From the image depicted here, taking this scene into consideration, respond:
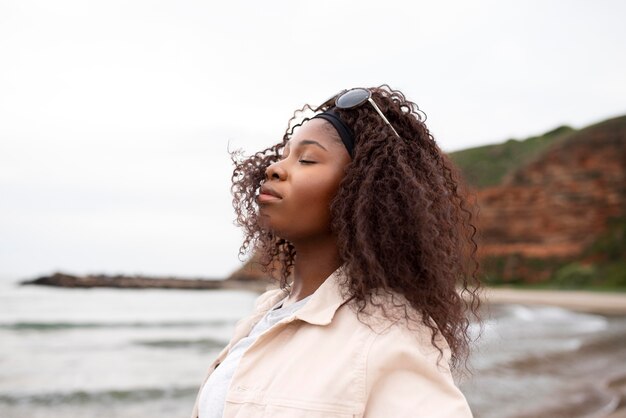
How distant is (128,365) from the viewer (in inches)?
539

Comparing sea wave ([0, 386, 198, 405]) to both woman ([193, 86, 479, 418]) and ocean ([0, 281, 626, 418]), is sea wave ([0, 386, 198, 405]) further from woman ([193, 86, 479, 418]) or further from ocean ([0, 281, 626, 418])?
woman ([193, 86, 479, 418])

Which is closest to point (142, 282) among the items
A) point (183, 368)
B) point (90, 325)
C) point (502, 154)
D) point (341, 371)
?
point (502, 154)

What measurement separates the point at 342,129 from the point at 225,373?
25.0 inches

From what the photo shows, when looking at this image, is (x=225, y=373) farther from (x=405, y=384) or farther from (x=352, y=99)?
(x=352, y=99)

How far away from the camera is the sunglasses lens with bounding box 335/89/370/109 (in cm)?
162

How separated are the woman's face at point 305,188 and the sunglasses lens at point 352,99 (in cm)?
9

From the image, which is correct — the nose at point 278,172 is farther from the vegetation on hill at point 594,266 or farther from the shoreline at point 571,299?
the vegetation on hill at point 594,266

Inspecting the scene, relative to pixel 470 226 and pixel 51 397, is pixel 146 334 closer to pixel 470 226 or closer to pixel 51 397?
pixel 51 397

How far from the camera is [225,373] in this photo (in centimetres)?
158

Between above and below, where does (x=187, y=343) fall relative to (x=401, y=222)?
below

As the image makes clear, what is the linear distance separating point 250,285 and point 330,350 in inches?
2965

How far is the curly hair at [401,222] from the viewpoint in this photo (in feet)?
4.81

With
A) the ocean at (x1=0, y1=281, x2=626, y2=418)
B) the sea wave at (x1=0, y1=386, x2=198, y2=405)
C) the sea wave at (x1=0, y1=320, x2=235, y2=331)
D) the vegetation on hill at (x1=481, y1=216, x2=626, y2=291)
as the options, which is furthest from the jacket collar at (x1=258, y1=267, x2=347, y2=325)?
the vegetation on hill at (x1=481, y1=216, x2=626, y2=291)

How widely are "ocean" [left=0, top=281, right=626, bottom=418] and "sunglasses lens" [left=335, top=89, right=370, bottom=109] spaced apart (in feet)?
6.57
